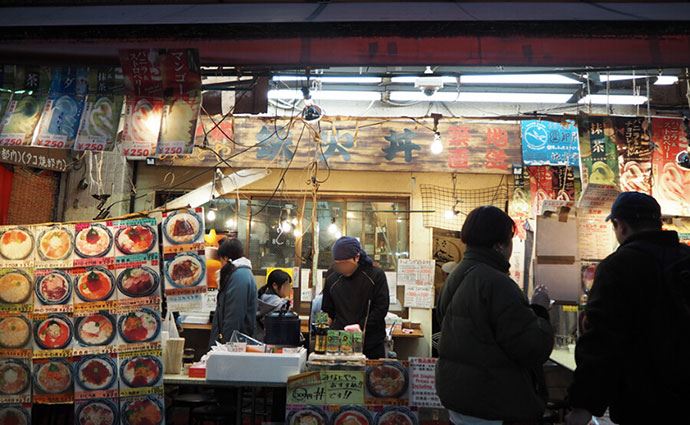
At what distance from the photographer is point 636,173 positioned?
673 centimetres

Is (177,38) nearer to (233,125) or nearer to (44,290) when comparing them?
(44,290)

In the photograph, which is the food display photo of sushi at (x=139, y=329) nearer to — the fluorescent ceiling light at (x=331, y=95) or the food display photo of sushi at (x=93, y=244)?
the food display photo of sushi at (x=93, y=244)

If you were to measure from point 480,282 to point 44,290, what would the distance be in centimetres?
453

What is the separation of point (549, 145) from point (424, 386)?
216 inches

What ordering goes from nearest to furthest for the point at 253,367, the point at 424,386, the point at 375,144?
the point at 424,386 < the point at 253,367 < the point at 375,144

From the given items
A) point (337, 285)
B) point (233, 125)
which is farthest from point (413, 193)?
point (337, 285)

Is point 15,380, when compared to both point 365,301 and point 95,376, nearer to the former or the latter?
point 95,376

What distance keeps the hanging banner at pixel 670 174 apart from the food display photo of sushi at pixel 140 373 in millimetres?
6342

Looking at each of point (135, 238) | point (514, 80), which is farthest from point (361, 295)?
point (514, 80)

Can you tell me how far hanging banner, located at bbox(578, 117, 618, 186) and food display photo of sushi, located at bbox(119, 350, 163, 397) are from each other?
17.9ft

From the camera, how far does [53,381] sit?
5.32m

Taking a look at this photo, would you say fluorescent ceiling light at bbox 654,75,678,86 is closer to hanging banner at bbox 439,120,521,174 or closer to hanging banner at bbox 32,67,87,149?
hanging banner at bbox 439,120,521,174

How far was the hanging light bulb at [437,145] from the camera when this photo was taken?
27.7 feet

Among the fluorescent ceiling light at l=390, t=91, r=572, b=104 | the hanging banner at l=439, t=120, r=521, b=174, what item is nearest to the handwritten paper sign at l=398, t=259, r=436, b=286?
the hanging banner at l=439, t=120, r=521, b=174
